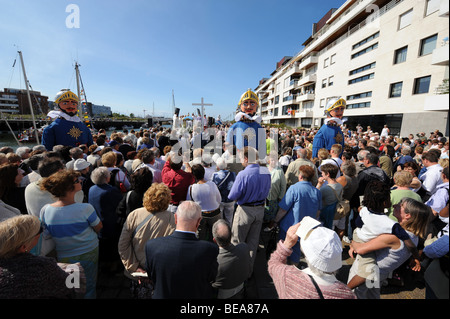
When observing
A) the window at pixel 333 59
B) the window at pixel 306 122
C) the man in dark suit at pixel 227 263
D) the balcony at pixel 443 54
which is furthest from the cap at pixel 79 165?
the window at pixel 306 122

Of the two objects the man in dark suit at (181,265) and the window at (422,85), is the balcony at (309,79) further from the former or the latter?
the man in dark suit at (181,265)

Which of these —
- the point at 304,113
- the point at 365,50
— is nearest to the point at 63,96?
the point at 365,50

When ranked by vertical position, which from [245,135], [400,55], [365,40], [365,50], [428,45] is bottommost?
[245,135]

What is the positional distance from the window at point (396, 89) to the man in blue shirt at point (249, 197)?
19.7 metres

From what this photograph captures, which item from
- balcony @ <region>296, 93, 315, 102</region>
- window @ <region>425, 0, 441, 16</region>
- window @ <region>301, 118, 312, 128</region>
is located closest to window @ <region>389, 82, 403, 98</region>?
window @ <region>425, 0, 441, 16</region>

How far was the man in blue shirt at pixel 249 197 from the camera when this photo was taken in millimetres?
2715

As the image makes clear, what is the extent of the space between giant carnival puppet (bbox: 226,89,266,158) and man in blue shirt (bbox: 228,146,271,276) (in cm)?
187

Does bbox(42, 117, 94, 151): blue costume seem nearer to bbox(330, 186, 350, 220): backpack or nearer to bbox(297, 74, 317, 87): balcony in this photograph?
bbox(330, 186, 350, 220): backpack

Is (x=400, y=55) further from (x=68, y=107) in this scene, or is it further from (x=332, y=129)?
(x=68, y=107)

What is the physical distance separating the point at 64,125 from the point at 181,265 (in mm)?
5227

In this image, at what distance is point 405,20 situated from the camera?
49.8 ft
